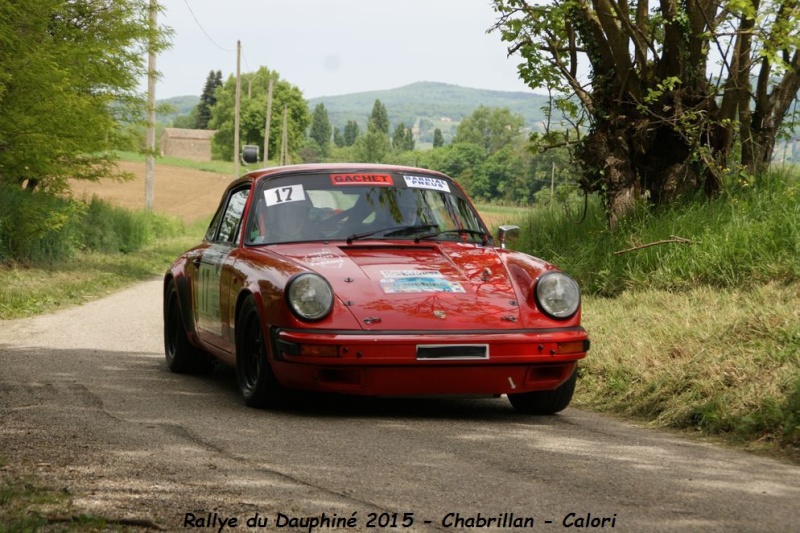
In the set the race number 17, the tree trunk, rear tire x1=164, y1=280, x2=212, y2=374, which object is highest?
the tree trunk

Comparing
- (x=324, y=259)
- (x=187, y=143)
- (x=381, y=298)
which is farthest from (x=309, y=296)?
(x=187, y=143)

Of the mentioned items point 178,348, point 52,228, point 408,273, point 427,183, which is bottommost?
point 178,348

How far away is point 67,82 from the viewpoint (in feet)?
63.6

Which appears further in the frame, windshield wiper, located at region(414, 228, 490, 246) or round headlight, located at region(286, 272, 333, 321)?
windshield wiper, located at region(414, 228, 490, 246)

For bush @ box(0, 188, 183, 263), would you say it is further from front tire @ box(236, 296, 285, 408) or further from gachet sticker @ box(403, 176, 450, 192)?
front tire @ box(236, 296, 285, 408)

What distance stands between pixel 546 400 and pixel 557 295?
0.66 m

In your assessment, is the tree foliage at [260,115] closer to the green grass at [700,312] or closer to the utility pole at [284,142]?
the utility pole at [284,142]

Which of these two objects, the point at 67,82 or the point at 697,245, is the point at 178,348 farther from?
the point at 67,82

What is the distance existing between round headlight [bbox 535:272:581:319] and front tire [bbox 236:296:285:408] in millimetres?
1571

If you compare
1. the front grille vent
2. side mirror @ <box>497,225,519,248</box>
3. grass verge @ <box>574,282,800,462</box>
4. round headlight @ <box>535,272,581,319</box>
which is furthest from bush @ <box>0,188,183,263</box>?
the front grille vent

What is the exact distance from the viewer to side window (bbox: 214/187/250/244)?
831 cm

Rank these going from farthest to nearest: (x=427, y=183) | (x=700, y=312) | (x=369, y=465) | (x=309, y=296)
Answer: (x=700, y=312) → (x=427, y=183) → (x=309, y=296) → (x=369, y=465)

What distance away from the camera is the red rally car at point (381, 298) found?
6473 mm

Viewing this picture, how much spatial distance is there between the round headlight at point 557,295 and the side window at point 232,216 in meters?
2.35
